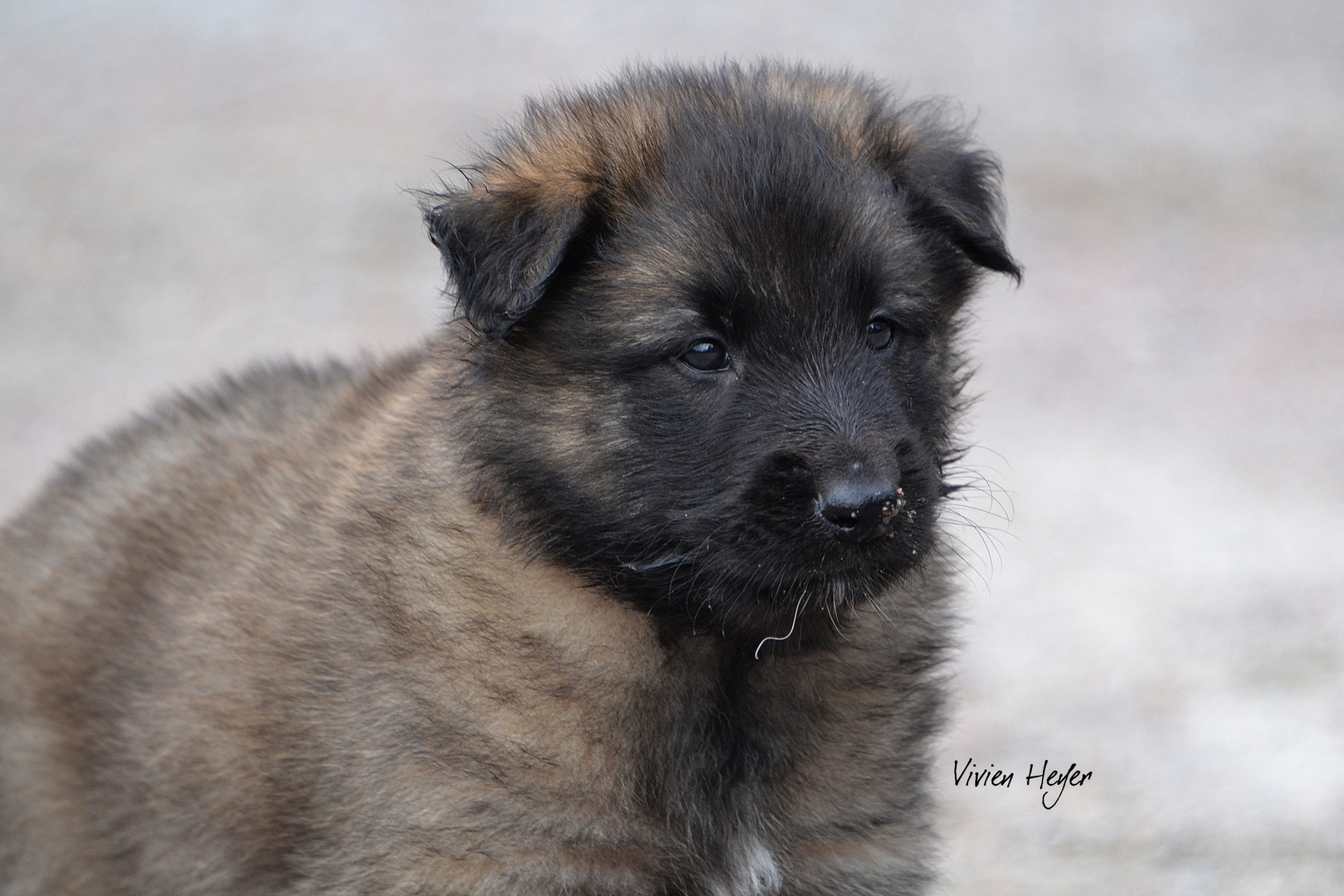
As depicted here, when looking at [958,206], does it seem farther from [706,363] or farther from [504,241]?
[504,241]

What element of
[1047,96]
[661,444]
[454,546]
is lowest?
[1047,96]

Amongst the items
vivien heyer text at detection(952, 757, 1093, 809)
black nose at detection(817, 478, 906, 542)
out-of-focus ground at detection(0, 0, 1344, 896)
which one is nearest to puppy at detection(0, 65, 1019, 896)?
black nose at detection(817, 478, 906, 542)

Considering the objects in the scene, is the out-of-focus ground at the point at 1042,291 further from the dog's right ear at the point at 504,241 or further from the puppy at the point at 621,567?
the dog's right ear at the point at 504,241

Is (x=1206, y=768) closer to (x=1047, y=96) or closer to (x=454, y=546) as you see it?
(x=454, y=546)

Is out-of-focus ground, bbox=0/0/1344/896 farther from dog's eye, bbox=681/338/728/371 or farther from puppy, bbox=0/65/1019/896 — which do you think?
dog's eye, bbox=681/338/728/371

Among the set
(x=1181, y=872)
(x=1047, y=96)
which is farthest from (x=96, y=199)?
(x=1181, y=872)

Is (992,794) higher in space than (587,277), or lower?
lower
